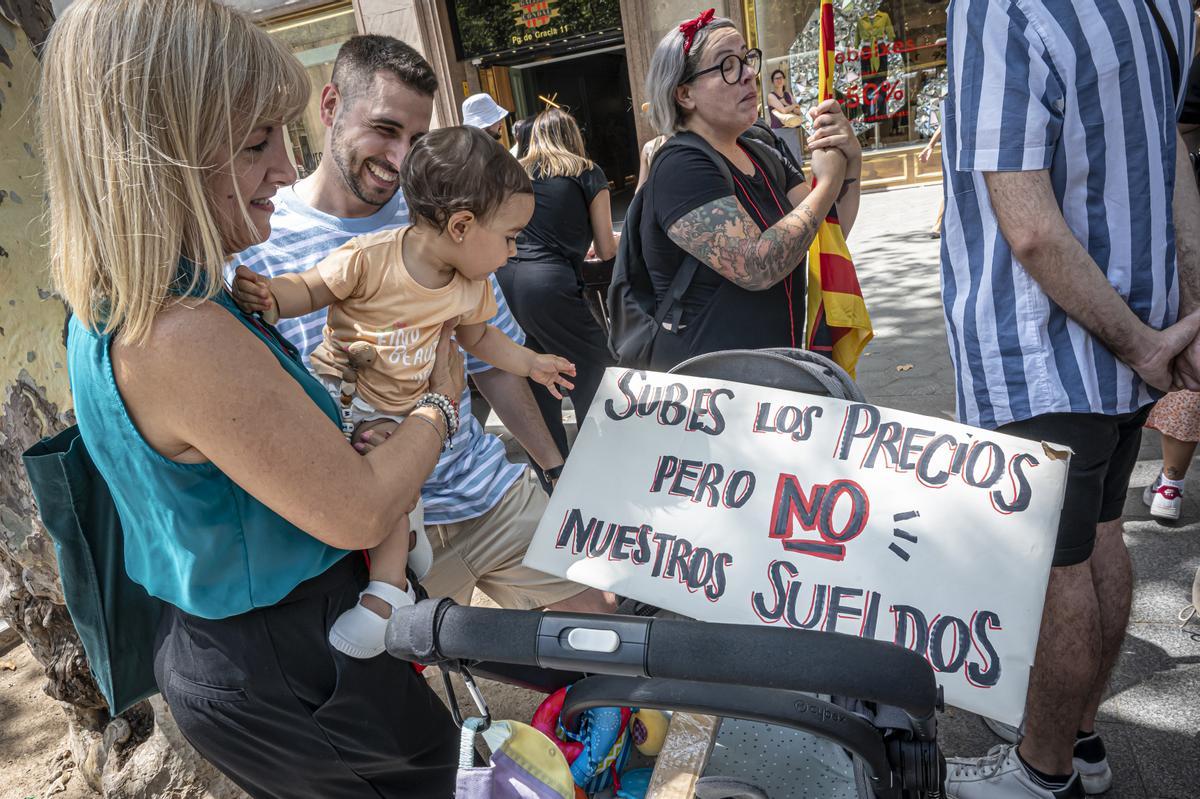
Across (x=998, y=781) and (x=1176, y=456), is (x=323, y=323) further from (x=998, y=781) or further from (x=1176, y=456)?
(x=1176, y=456)

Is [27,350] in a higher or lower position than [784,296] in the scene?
higher

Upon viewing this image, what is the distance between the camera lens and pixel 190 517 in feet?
3.93

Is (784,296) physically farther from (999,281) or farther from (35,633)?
(35,633)

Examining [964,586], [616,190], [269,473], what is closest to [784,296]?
[964,586]

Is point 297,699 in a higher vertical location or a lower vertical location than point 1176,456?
higher

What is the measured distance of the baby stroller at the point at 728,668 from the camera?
0.78 meters

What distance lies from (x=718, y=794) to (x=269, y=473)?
852mm

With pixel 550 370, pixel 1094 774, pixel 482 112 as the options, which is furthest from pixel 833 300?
pixel 482 112

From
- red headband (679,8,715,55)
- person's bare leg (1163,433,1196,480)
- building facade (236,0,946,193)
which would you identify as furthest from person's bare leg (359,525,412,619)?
building facade (236,0,946,193)

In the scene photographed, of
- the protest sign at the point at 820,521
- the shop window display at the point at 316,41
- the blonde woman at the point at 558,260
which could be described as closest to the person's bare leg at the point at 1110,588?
the protest sign at the point at 820,521

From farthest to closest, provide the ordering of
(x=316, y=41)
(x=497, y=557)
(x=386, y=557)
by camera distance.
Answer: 1. (x=316, y=41)
2. (x=497, y=557)
3. (x=386, y=557)

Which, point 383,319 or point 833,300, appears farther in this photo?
point 833,300

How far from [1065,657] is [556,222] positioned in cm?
289

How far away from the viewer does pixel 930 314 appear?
A: 6031mm
